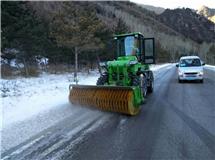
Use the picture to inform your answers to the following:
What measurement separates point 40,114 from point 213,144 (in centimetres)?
584

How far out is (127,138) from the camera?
880 cm


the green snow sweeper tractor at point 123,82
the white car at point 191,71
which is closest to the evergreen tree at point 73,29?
the white car at point 191,71

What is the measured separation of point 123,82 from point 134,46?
2306 millimetres

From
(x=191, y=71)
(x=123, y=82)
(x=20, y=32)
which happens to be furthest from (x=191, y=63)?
(x=123, y=82)

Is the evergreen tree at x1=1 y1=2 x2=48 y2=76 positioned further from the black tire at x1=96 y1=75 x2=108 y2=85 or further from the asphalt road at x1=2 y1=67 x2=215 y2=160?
the asphalt road at x1=2 y1=67 x2=215 y2=160

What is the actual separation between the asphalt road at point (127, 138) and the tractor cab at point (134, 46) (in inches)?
176

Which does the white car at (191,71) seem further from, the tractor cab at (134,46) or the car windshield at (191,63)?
the tractor cab at (134,46)

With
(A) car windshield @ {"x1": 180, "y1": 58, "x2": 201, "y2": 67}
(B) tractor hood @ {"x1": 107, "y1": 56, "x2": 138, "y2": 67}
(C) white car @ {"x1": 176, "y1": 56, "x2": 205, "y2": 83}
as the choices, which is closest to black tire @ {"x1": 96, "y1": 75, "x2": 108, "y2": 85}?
(B) tractor hood @ {"x1": 107, "y1": 56, "x2": 138, "y2": 67}

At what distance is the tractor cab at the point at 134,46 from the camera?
17.0 meters

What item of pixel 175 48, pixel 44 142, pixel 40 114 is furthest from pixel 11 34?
pixel 175 48

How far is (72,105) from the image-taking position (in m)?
14.5

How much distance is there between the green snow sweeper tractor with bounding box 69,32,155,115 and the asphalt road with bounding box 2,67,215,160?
46cm

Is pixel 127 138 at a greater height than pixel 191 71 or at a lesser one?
lesser

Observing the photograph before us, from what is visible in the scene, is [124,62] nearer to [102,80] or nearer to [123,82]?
[123,82]
